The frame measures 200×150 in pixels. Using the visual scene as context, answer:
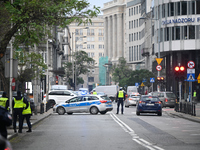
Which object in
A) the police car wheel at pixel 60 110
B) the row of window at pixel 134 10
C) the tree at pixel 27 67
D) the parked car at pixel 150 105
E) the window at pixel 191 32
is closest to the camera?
the parked car at pixel 150 105

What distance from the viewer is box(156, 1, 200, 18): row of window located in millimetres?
64050

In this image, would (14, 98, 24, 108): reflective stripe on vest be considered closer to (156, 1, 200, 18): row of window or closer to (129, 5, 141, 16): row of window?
(156, 1, 200, 18): row of window

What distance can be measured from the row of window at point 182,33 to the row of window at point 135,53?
53.4 m

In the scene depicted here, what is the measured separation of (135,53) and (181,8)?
188 ft

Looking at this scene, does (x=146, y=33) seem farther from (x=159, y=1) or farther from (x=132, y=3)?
(x=132, y=3)

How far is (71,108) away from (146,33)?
60.5 meters

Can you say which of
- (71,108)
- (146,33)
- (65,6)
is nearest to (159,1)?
(146,33)

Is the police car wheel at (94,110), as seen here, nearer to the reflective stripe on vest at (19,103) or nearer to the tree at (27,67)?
the tree at (27,67)


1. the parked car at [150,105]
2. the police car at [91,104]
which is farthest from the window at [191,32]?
the parked car at [150,105]

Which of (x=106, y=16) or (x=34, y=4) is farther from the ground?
(x=106, y=16)

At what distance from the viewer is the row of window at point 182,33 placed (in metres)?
63.4

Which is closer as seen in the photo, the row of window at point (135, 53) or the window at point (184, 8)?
the window at point (184, 8)

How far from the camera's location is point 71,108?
34.3 metres

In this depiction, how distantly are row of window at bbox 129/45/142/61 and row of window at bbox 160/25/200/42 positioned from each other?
53.4 meters
